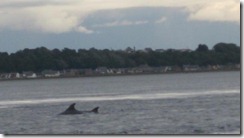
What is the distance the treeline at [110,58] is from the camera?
1424cm

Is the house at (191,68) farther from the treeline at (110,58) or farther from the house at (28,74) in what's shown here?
the house at (28,74)

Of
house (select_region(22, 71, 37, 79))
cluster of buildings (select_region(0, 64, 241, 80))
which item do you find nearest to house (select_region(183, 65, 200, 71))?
cluster of buildings (select_region(0, 64, 241, 80))

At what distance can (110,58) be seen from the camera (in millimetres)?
17359

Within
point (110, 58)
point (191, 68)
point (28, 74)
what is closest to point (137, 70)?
point (110, 58)

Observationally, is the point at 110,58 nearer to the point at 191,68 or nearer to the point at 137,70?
the point at 137,70

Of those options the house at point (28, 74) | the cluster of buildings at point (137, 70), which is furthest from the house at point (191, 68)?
the house at point (28, 74)

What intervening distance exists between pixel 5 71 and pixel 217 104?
8.65m

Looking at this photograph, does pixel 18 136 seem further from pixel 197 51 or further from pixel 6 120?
pixel 6 120

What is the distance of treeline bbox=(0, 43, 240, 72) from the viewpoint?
14.2 metres

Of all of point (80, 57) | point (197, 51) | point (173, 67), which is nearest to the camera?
point (197, 51)

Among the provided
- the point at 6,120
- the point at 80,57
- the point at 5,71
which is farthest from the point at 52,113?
the point at 80,57

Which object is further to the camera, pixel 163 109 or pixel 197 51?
pixel 163 109

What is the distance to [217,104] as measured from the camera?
1051 inches

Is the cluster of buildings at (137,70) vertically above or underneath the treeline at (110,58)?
underneath
